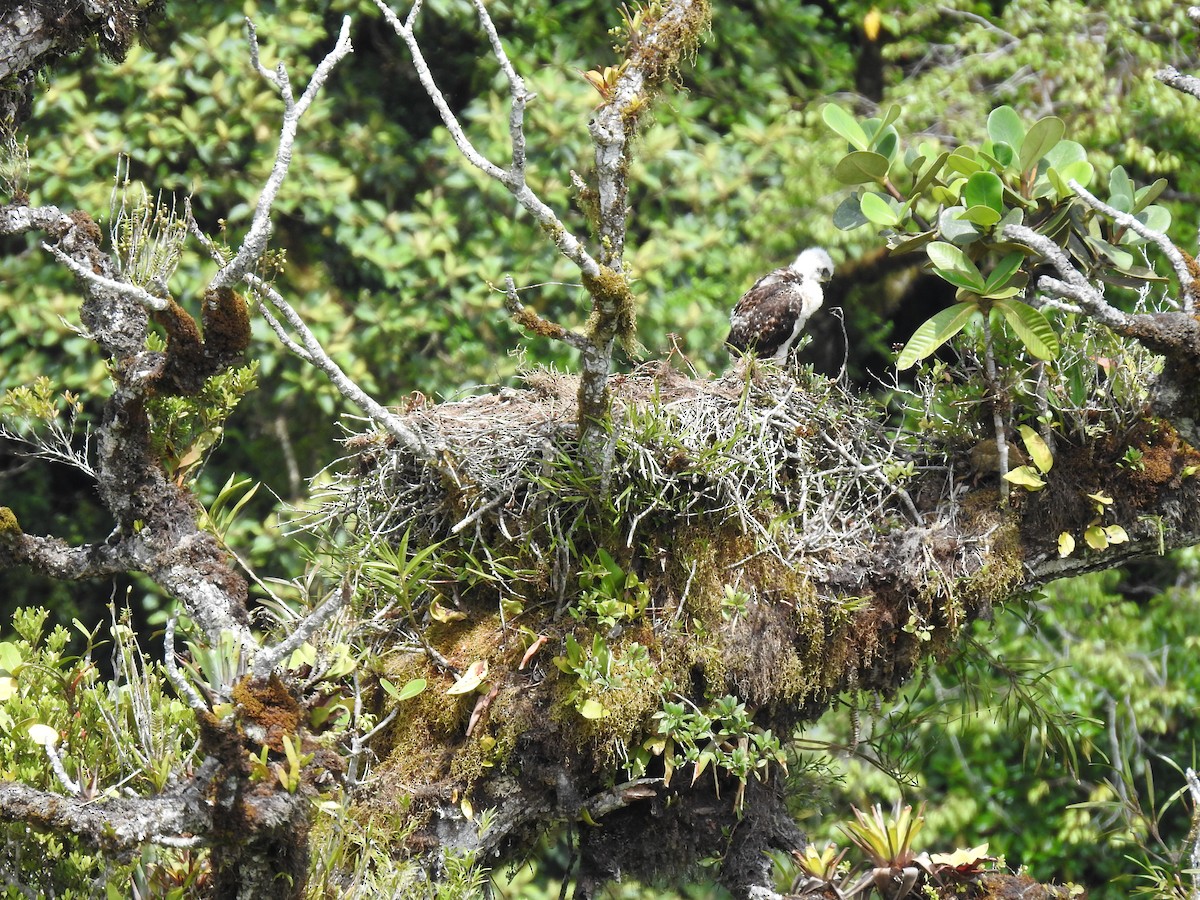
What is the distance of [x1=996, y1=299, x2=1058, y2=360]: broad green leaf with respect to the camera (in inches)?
123

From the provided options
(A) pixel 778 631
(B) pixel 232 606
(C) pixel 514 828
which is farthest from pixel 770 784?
(B) pixel 232 606

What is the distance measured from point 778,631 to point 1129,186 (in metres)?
1.59

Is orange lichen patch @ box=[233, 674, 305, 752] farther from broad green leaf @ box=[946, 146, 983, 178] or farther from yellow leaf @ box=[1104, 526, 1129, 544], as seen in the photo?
yellow leaf @ box=[1104, 526, 1129, 544]

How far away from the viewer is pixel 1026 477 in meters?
3.38

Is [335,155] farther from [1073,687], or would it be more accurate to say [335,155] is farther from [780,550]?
[1073,687]

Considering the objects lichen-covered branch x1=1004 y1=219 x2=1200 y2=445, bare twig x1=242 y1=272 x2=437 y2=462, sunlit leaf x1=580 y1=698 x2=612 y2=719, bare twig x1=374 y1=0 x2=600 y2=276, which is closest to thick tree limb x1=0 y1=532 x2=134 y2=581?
bare twig x1=242 y1=272 x2=437 y2=462

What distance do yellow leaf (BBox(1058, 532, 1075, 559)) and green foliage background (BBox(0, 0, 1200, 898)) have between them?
2.90 metres

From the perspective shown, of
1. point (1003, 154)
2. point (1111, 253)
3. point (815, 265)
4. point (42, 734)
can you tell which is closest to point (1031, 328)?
point (1111, 253)

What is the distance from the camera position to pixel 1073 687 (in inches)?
266

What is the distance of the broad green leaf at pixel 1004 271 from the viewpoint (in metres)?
3.15

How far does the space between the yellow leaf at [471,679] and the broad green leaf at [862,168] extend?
1.69 metres

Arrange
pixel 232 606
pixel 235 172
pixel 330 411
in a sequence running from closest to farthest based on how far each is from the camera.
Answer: pixel 232 606 → pixel 330 411 → pixel 235 172

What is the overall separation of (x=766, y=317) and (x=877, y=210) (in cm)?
110

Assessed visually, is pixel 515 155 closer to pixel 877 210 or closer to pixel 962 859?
pixel 877 210
